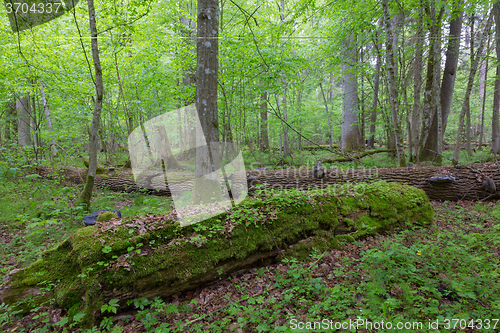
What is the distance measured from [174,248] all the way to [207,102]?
2.73 m

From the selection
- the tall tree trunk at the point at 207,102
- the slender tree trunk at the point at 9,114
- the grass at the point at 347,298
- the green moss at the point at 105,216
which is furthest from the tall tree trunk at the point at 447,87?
the slender tree trunk at the point at 9,114

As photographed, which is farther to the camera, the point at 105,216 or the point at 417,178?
the point at 417,178

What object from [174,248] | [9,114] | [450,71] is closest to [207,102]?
[174,248]

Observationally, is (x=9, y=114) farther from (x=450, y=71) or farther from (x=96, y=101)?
(x=450, y=71)

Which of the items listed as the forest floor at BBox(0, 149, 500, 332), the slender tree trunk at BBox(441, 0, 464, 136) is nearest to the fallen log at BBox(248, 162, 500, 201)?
the forest floor at BBox(0, 149, 500, 332)

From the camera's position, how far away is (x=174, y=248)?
9.45 feet

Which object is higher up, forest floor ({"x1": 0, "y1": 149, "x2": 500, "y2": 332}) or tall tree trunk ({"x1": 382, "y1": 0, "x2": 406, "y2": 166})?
tall tree trunk ({"x1": 382, "y1": 0, "x2": 406, "y2": 166})

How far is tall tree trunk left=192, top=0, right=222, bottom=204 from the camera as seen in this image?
4207mm

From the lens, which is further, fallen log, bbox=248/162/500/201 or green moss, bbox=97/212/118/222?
fallen log, bbox=248/162/500/201

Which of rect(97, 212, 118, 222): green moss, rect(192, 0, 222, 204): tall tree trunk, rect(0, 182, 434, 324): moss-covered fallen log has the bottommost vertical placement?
rect(0, 182, 434, 324): moss-covered fallen log

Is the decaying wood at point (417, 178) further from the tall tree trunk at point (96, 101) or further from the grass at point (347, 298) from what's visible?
the tall tree trunk at point (96, 101)

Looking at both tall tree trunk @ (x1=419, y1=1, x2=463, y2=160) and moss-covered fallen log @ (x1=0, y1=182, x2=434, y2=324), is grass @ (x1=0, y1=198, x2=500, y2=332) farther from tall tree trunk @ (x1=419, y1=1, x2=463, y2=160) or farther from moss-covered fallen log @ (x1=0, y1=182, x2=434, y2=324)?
tall tree trunk @ (x1=419, y1=1, x2=463, y2=160)

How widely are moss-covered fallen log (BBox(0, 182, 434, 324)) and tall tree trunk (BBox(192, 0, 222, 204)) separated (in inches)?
35.4

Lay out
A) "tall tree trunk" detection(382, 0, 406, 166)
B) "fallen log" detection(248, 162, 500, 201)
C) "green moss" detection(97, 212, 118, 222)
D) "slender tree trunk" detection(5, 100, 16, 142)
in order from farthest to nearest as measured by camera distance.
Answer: "slender tree trunk" detection(5, 100, 16, 142) < "tall tree trunk" detection(382, 0, 406, 166) < "fallen log" detection(248, 162, 500, 201) < "green moss" detection(97, 212, 118, 222)
